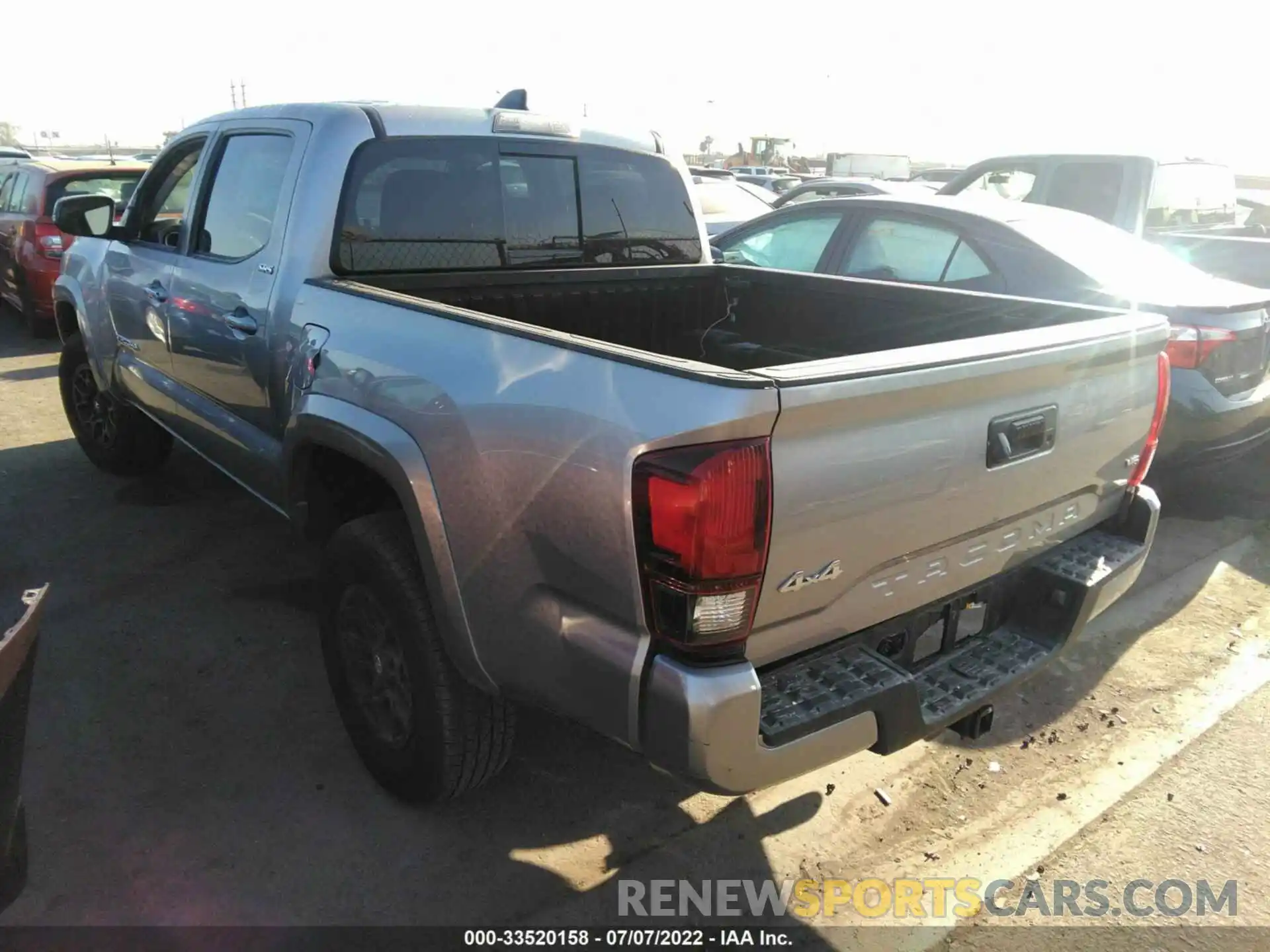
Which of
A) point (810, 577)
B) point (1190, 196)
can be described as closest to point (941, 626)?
point (810, 577)

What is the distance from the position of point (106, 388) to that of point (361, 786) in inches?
123

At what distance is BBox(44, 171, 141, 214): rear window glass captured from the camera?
840 cm

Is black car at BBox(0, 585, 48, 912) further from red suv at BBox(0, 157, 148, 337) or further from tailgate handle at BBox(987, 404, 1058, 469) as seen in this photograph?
red suv at BBox(0, 157, 148, 337)

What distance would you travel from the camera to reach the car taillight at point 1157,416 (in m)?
2.65

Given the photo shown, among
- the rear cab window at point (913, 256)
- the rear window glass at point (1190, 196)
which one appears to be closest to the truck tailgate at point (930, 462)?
the rear cab window at point (913, 256)

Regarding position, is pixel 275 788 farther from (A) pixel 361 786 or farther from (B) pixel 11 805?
(B) pixel 11 805

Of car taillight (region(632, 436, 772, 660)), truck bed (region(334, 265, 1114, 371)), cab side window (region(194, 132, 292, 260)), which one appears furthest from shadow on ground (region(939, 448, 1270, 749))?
cab side window (region(194, 132, 292, 260))

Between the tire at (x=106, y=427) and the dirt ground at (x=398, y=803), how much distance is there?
107cm

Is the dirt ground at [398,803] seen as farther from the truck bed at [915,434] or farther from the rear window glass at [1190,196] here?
the rear window glass at [1190,196]

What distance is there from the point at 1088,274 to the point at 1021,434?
283cm

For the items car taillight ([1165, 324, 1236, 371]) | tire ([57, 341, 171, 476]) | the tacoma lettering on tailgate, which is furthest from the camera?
tire ([57, 341, 171, 476])

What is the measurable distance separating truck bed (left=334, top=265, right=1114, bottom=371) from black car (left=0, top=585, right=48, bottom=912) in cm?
154

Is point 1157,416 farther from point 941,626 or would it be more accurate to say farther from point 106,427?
point 106,427

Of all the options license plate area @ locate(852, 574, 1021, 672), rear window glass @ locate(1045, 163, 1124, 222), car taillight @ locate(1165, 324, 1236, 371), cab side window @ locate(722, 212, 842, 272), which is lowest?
license plate area @ locate(852, 574, 1021, 672)
